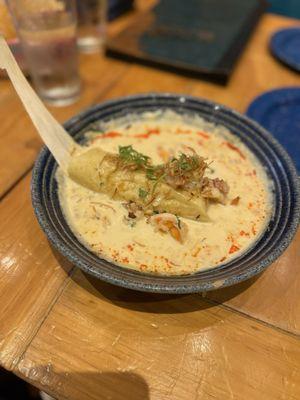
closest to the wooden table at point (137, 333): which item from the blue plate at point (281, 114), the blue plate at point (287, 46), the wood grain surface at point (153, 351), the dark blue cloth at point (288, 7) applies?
the wood grain surface at point (153, 351)

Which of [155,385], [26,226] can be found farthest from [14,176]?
[155,385]

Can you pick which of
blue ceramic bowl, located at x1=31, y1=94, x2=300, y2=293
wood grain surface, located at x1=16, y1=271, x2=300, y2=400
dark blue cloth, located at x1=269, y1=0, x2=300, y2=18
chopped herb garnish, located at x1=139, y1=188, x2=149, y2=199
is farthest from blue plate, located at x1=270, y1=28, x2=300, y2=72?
dark blue cloth, located at x1=269, y1=0, x2=300, y2=18

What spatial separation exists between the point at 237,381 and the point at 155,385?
195mm

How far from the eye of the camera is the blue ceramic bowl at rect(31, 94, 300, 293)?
853mm

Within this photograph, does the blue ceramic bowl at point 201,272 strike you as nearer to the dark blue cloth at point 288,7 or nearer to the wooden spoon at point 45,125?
the wooden spoon at point 45,125

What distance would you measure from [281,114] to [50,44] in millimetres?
1046

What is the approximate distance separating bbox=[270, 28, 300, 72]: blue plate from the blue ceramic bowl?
0.78 metres

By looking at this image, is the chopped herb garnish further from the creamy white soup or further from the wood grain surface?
the wood grain surface

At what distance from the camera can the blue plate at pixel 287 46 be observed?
190 centimetres

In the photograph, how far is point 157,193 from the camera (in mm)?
1130

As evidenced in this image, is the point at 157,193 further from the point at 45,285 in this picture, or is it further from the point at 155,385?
the point at 155,385

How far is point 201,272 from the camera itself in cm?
95

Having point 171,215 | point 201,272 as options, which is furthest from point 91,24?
point 201,272

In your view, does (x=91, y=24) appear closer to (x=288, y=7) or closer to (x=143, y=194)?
(x=143, y=194)
